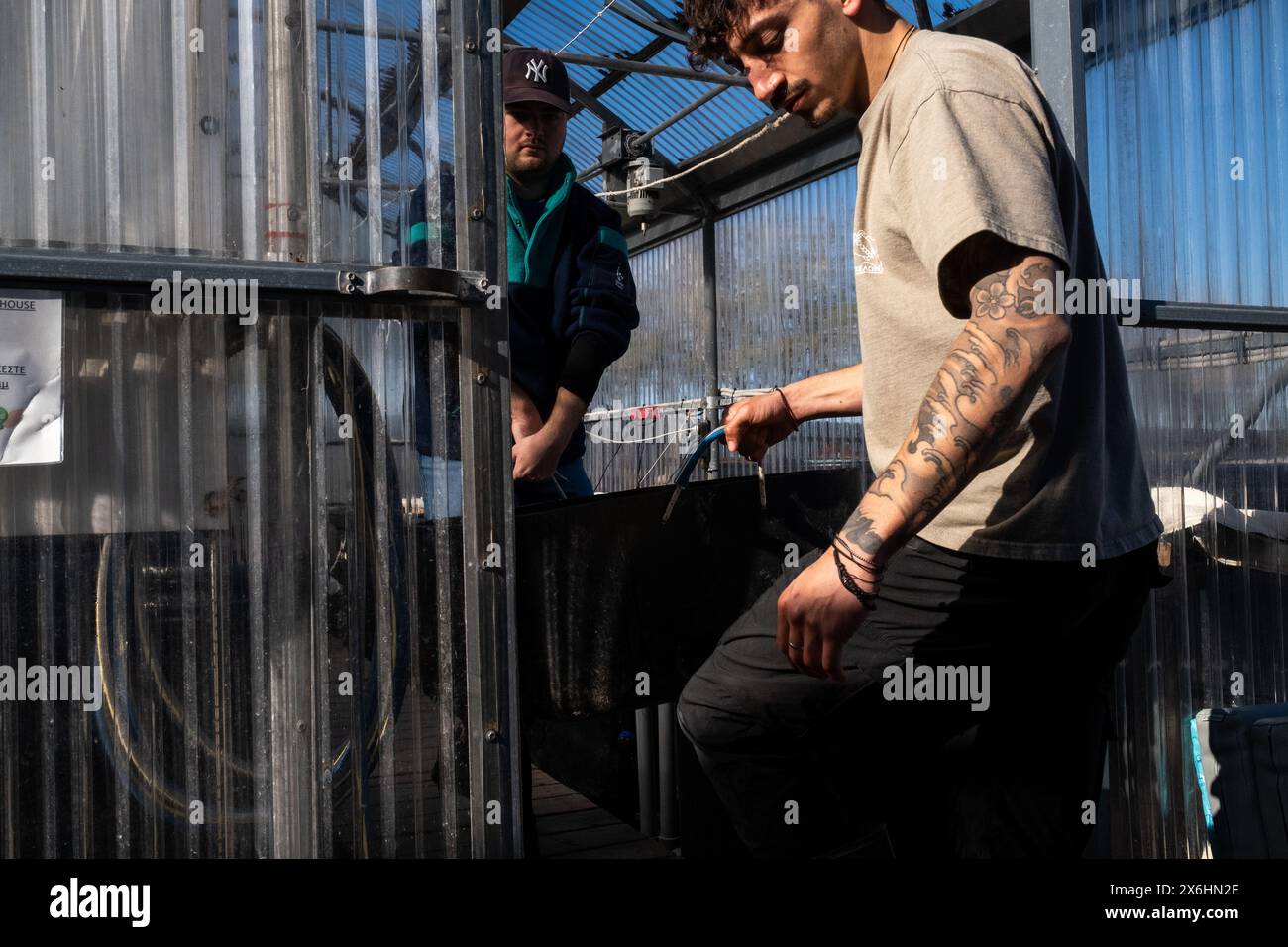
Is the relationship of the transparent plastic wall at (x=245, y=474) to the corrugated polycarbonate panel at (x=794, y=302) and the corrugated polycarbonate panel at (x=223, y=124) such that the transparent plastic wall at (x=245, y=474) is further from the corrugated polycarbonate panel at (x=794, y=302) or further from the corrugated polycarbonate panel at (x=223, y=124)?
the corrugated polycarbonate panel at (x=794, y=302)

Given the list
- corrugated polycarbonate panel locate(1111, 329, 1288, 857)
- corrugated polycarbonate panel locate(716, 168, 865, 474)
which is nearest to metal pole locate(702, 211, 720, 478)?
corrugated polycarbonate panel locate(716, 168, 865, 474)

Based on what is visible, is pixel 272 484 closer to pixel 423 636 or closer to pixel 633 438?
pixel 423 636

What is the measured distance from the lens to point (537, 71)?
3.38m

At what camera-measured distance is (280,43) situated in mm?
2115

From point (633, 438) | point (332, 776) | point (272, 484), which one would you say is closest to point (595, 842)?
point (332, 776)

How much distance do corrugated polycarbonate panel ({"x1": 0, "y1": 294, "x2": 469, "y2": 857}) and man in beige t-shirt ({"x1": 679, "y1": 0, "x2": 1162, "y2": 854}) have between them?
568 mm

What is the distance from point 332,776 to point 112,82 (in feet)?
4.09

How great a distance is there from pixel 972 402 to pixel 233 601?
1.27m
